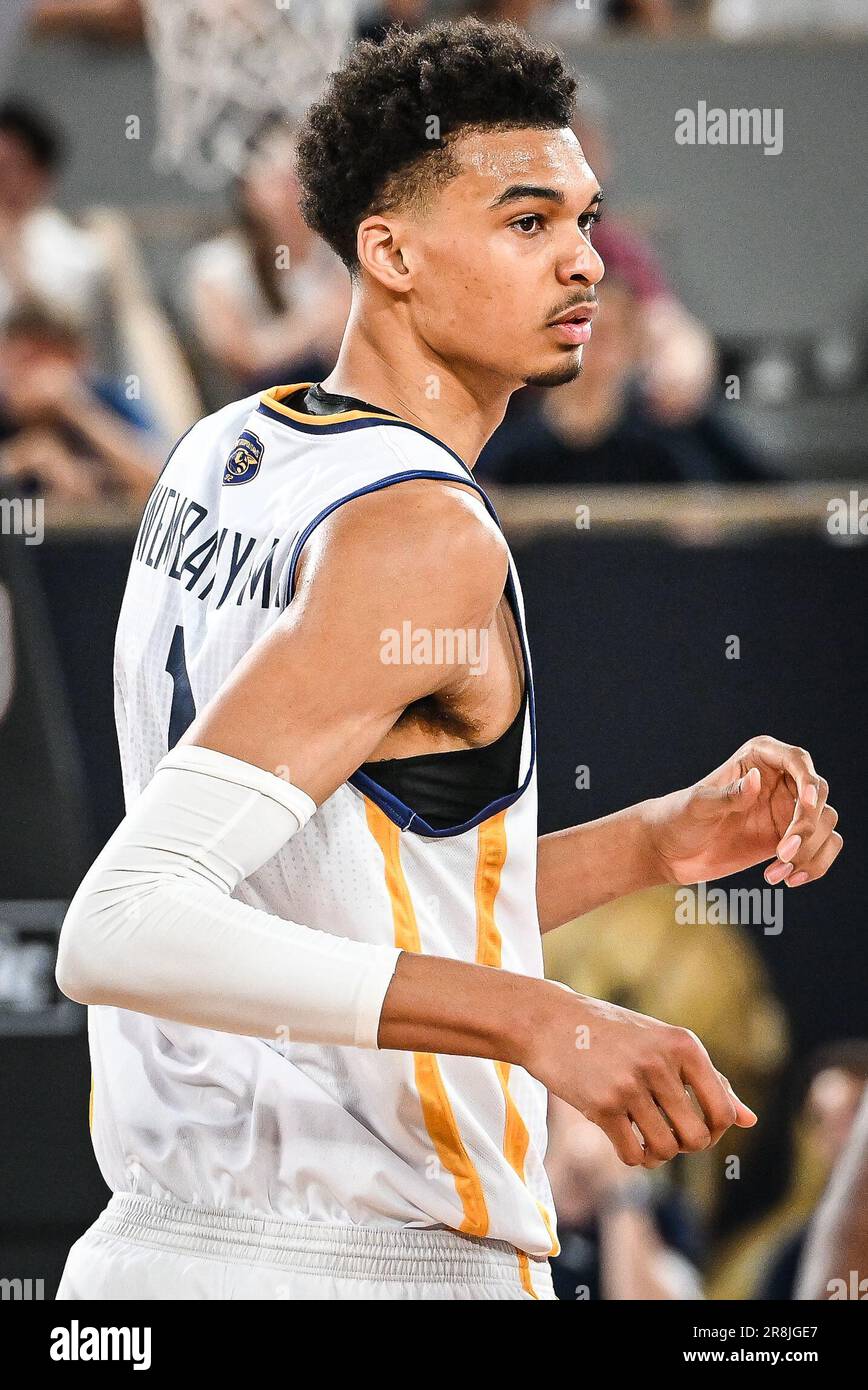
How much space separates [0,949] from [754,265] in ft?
11.0

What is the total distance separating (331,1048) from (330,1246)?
0.18 m

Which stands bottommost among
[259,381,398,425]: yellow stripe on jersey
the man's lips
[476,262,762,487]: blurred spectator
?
[259,381,398,425]: yellow stripe on jersey

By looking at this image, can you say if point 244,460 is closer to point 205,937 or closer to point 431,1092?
point 205,937

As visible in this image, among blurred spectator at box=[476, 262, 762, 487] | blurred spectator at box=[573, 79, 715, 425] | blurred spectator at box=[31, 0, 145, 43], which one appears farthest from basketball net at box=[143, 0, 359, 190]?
blurred spectator at box=[476, 262, 762, 487]

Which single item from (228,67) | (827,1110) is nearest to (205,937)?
(827,1110)

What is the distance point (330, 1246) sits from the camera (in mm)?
1575

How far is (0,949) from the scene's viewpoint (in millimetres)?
3740

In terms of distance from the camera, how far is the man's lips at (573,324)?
1.71 meters

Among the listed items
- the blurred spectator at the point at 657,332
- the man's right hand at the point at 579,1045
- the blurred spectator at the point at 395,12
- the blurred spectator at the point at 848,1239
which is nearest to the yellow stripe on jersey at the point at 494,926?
the man's right hand at the point at 579,1045

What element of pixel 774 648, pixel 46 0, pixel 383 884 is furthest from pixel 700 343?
pixel 383 884

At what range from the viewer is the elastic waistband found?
61.9 inches

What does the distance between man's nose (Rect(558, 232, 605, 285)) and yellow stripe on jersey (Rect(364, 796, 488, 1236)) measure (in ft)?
1.79

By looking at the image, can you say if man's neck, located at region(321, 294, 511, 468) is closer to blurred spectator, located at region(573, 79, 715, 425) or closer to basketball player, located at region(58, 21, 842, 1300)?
basketball player, located at region(58, 21, 842, 1300)
